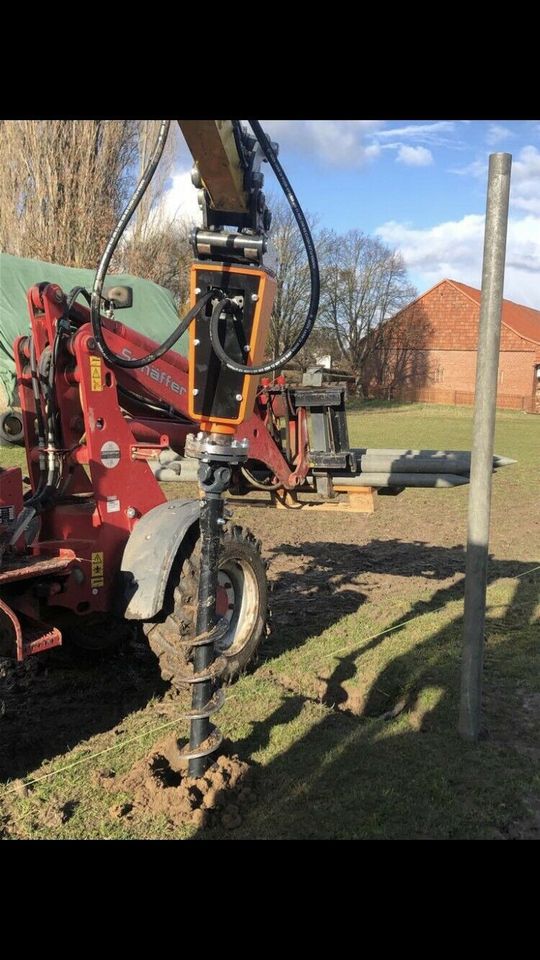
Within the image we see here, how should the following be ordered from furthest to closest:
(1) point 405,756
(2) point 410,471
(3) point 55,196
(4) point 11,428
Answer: (3) point 55,196 < (2) point 410,471 < (4) point 11,428 < (1) point 405,756

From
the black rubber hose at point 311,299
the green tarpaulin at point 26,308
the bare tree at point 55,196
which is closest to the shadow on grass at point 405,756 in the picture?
the black rubber hose at point 311,299

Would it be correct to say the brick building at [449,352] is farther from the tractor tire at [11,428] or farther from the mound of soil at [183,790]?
the mound of soil at [183,790]

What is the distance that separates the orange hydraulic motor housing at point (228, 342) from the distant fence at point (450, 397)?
43.9m

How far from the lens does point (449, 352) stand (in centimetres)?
5109

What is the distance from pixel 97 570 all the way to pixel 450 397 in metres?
45.6

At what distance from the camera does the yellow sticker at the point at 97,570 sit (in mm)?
4305

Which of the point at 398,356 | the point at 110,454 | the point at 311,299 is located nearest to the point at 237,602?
the point at 110,454

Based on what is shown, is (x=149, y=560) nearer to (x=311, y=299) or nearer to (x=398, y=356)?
(x=311, y=299)

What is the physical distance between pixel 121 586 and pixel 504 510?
8.71m

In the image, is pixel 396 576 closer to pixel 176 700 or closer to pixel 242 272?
pixel 176 700

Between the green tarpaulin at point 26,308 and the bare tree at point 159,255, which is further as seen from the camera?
the bare tree at point 159,255

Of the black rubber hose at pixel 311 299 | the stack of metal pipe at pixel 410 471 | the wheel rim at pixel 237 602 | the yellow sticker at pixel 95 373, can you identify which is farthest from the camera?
the stack of metal pipe at pixel 410 471

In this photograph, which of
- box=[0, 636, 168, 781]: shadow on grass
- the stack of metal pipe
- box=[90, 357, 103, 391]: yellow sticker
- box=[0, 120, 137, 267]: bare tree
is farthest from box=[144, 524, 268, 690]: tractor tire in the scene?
box=[0, 120, 137, 267]: bare tree

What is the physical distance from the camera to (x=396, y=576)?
790 cm
